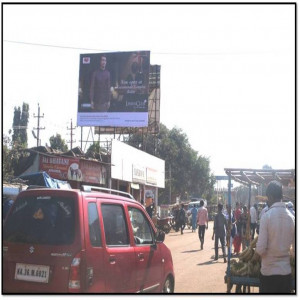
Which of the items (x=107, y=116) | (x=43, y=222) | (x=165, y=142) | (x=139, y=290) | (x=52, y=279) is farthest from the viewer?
(x=165, y=142)

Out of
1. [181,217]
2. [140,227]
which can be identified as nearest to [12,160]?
[181,217]

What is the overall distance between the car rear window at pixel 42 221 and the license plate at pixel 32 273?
25 centimetres

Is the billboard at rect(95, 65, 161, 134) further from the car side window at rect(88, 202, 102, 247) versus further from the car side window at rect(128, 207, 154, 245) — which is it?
the car side window at rect(88, 202, 102, 247)

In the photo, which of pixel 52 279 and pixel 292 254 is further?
pixel 292 254

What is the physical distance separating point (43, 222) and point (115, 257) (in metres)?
0.88

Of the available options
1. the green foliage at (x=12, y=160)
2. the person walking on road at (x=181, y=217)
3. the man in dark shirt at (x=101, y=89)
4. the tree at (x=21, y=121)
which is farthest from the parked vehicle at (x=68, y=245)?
the tree at (x=21, y=121)

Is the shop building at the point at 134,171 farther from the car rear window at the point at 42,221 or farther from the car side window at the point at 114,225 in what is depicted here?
the car rear window at the point at 42,221

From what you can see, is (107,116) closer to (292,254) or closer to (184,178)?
(292,254)

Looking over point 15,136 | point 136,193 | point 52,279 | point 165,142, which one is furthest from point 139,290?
point 165,142

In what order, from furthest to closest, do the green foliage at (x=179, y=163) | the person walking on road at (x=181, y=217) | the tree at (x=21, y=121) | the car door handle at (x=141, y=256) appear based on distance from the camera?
the green foliage at (x=179, y=163) → the tree at (x=21, y=121) → the person walking on road at (x=181, y=217) → the car door handle at (x=141, y=256)

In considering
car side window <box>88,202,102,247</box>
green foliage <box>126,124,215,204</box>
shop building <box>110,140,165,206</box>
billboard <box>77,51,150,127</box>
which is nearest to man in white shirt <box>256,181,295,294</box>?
car side window <box>88,202,102,247</box>

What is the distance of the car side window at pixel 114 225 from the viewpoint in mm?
5164

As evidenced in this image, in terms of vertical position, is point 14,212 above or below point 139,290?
above

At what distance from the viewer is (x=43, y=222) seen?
4930 mm
